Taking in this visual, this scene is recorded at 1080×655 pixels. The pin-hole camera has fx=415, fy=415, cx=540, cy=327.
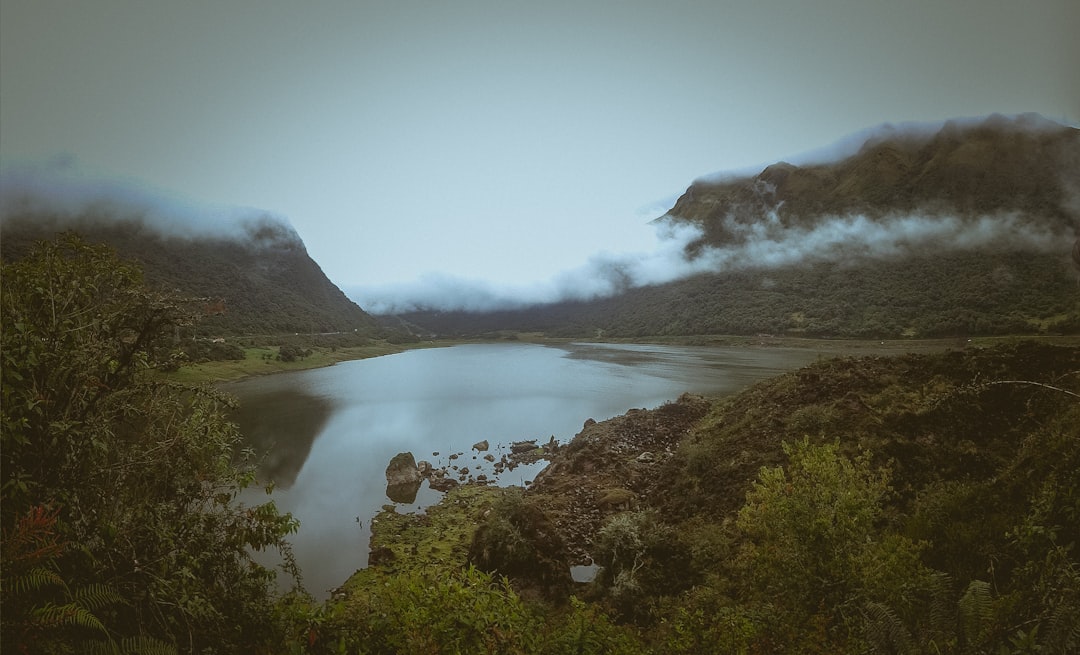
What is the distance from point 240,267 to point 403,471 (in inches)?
5638

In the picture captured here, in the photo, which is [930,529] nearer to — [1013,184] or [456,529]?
[456,529]

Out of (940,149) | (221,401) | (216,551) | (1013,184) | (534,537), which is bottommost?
(534,537)

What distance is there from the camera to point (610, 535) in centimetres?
1262

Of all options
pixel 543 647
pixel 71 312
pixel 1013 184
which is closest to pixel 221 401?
pixel 71 312

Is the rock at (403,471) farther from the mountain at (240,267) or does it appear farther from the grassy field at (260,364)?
the mountain at (240,267)

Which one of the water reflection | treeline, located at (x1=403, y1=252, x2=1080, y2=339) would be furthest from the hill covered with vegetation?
the water reflection

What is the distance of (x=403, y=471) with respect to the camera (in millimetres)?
23469

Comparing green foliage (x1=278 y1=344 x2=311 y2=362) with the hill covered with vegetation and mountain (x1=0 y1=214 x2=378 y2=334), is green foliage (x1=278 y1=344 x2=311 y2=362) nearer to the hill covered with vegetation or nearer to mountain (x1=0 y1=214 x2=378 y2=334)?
mountain (x1=0 y1=214 x2=378 y2=334)

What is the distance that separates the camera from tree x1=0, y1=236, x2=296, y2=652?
4.47m

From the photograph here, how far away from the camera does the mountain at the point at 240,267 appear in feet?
250

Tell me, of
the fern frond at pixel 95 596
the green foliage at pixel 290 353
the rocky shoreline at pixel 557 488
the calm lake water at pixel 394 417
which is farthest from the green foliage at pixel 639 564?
the green foliage at pixel 290 353

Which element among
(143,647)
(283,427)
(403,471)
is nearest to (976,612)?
(143,647)

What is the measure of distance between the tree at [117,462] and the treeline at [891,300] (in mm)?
17372

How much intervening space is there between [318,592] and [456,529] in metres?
5.41
